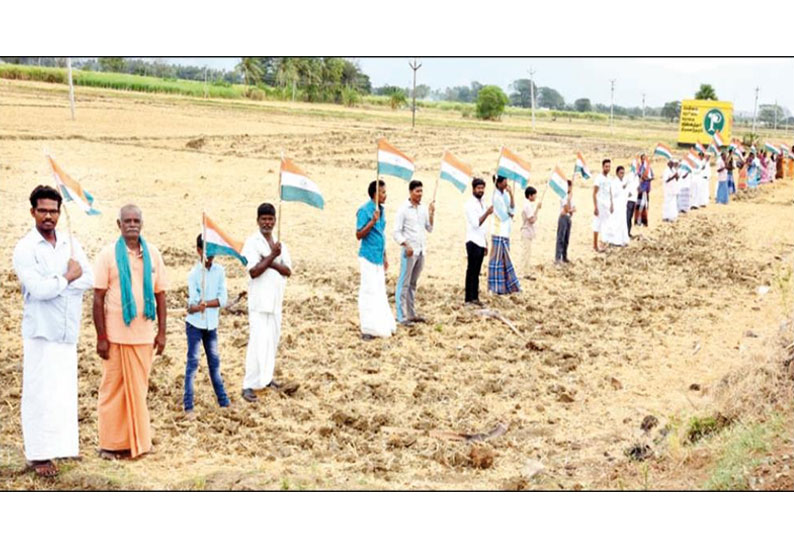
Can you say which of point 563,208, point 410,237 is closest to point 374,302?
point 410,237

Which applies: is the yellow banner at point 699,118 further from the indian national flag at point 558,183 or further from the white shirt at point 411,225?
the white shirt at point 411,225

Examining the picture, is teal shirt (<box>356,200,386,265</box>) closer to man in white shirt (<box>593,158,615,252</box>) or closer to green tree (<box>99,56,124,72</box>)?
green tree (<box>99,56,124,72</box>)

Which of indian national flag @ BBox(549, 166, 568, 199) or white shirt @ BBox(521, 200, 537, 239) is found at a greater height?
indian national flag @ BBox(549, 166, 568, 199)

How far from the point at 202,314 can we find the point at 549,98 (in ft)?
112

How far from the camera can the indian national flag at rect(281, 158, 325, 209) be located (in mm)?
6742

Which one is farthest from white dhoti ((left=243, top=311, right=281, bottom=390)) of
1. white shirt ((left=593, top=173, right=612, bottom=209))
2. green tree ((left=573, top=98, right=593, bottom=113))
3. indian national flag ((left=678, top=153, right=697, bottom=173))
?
green tree ((left=573, top=98, right=593, bottom=113))

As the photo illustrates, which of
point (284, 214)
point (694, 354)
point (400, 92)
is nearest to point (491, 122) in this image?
point (400, 92)

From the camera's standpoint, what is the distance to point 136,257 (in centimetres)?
528

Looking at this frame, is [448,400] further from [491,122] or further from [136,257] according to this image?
[491,122]

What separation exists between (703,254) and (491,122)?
878 inches

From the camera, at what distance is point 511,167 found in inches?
381

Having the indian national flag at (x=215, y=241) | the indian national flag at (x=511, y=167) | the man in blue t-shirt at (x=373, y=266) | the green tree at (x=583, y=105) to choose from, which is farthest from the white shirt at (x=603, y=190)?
the green tree at (x=583, y=105)

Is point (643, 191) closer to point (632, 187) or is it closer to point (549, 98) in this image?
point (632, 187)

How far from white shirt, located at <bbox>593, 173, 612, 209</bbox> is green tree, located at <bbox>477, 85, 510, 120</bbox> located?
2135cm
